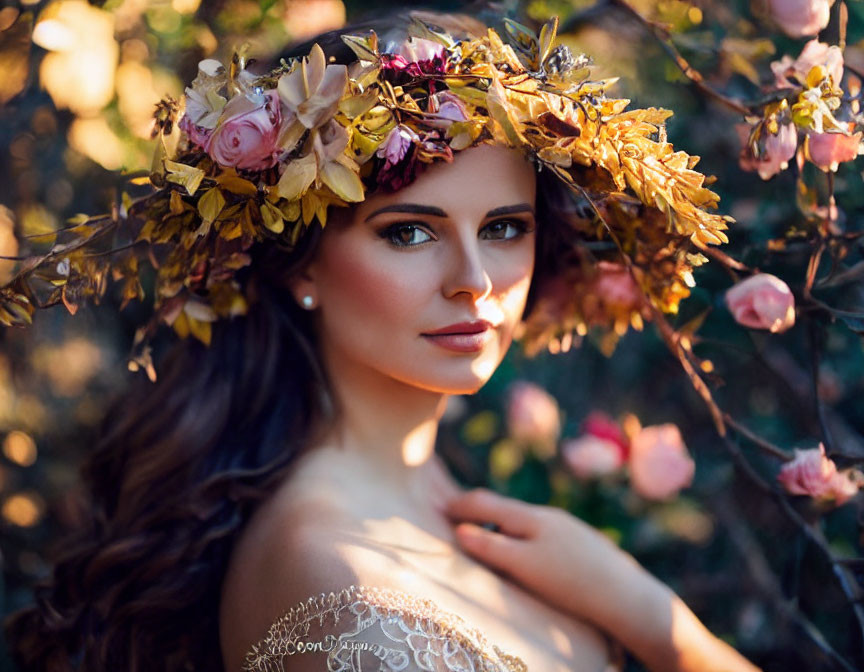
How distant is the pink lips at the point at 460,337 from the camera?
168 cm

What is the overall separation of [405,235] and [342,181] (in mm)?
245

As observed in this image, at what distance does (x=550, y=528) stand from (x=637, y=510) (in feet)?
2.17

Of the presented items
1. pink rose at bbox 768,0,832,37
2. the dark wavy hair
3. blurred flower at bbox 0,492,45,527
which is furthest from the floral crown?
blurred flower at bbox 0,492,45,527

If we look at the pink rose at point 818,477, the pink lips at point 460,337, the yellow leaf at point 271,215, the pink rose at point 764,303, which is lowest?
the pink rose at point 818,477

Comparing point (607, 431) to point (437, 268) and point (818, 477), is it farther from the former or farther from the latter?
point (437, 268)

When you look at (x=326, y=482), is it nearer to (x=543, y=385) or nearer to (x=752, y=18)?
(x=543, y=385)

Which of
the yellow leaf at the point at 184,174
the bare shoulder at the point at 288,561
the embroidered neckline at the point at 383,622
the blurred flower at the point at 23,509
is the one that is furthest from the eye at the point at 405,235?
the blurred flower at the point at 23,509

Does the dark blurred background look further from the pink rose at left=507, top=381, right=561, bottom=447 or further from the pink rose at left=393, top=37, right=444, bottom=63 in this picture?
the pink rose at left=393, top=37, right=444, bottom=63

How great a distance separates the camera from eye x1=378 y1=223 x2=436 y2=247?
1.66 meters

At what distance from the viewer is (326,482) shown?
178 centimetres

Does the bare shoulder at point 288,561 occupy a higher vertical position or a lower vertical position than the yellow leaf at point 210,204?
lower

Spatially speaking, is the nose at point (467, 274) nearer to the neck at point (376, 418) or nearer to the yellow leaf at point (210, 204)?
the neck at point (376, 418)

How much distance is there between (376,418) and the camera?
1.88 meters

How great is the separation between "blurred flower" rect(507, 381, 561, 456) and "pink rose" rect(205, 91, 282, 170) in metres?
1.43
